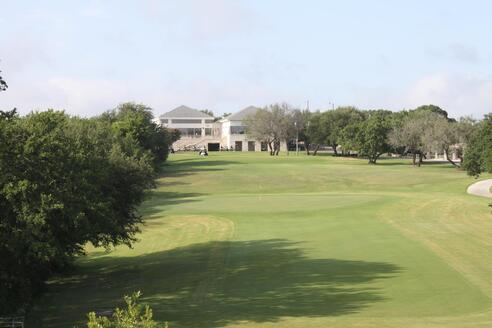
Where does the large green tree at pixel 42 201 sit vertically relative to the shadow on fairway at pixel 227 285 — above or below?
above

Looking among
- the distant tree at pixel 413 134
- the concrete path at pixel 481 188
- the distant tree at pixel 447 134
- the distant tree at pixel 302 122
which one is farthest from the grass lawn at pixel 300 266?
the distant tree at pixel 302 122

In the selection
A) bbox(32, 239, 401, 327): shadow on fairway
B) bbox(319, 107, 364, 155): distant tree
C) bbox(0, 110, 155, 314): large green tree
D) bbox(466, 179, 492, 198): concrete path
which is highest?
bbox(319, 107, 364, 155): distant tree

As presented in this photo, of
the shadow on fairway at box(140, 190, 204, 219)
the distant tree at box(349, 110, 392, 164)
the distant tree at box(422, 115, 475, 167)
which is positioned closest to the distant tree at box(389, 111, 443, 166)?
the distant tree at box(422, 115, 475, 167)

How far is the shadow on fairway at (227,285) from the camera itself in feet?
86.4

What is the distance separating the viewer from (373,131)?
129 metres

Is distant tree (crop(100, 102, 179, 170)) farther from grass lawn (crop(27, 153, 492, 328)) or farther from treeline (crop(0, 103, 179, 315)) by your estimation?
treeline (crop(0, 103, 179, 315))

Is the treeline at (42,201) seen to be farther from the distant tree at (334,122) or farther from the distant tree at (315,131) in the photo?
the distant tree at (315,131)

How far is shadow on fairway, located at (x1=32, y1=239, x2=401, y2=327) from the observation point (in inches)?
1037

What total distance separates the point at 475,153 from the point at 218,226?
1483 inches

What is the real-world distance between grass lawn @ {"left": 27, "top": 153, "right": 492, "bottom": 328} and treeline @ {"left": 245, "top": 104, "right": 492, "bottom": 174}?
24.0 m

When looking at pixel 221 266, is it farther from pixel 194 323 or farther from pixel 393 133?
pixel 393 133

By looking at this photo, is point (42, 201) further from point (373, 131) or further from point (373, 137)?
point (373, 137)

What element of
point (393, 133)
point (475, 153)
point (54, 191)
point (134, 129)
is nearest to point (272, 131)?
point (393, 133)

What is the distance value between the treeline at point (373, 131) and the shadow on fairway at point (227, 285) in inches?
1632
